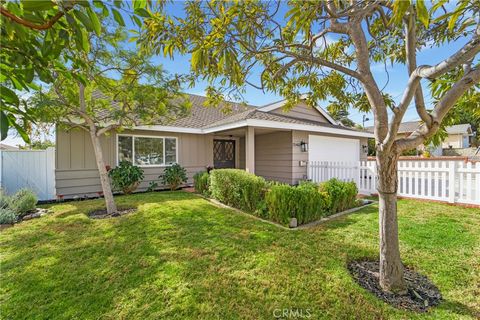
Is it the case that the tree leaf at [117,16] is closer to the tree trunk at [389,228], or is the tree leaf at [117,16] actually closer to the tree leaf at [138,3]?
the tree leaf at [138,3]

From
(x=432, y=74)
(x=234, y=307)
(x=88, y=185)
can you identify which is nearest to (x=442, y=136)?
(x=432, y=74)

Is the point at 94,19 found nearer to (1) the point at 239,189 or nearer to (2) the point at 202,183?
(1) the point at 239,189

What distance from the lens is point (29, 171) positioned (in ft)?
24.4

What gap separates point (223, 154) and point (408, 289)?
35.3 feet

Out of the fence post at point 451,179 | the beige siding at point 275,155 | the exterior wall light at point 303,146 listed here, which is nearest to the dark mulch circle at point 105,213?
the beige siding at point 275,155

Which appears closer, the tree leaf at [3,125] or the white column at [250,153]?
the tree leaf at [3,125]

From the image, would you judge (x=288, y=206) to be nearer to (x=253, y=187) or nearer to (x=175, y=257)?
(x=253, y=187)

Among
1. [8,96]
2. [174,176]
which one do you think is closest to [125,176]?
[174,176]

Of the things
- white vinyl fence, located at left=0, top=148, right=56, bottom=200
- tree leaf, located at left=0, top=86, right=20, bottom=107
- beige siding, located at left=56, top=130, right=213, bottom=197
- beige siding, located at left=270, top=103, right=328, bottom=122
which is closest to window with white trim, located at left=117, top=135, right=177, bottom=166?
beige siding, located at left=56, top=130, right=213, bottom=197

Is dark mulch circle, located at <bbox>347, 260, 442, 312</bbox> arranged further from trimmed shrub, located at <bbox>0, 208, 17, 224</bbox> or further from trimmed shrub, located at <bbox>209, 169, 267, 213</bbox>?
trimmed shrub, located at <bbox>0, 208, 17, 224</bbox>

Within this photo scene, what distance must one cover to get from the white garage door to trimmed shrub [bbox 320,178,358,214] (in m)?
Answer: 4.49

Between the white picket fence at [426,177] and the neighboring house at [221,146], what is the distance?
1.63 metres

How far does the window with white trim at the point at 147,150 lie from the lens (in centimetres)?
930

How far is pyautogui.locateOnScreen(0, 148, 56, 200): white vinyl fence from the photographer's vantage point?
719 centimetres
